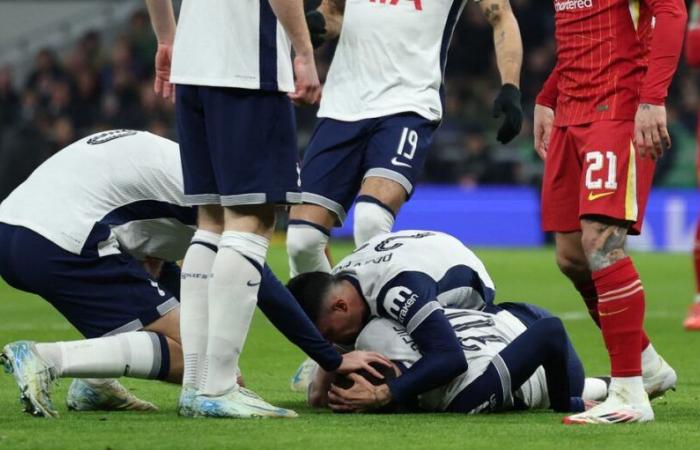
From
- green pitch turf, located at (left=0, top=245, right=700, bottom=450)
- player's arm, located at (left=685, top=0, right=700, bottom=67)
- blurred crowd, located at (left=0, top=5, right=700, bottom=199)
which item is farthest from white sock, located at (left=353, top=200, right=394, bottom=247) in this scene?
blurred crowd, located at (left=0, top=5, right=700, bottom=199)

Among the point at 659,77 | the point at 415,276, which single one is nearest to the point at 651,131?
the point at 659,77

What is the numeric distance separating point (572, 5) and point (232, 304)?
1.84 metres

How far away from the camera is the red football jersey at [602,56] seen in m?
5.65

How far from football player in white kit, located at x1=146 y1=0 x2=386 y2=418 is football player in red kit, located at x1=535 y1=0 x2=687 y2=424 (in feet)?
3.61

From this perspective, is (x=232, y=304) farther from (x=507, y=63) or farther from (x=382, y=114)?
(x=507, y=63)

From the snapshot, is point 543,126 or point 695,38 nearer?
point 543,126

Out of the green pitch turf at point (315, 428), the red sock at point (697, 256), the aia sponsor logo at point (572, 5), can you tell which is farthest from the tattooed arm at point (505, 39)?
the red sock at point (697, 256)

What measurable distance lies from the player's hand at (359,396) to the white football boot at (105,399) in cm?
74

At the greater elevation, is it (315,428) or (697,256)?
(315,428)

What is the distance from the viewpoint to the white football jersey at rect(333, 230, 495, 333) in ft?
18.0

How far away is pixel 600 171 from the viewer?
18.0 ft

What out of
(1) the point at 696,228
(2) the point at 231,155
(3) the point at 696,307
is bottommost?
(3) the point at 696,307

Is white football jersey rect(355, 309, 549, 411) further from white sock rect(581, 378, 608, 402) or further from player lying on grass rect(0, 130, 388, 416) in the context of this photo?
white sock rect(581, 378, 608, 402)

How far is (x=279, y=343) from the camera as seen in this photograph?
28.7 ft
